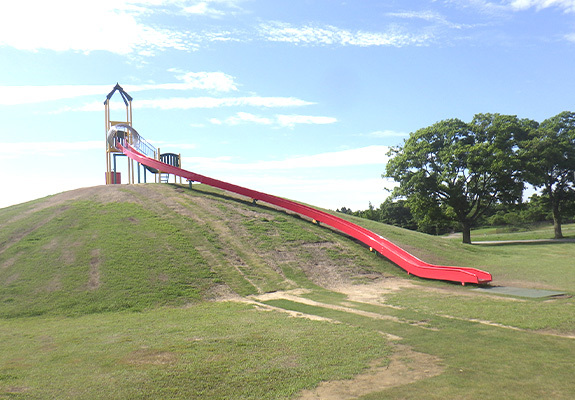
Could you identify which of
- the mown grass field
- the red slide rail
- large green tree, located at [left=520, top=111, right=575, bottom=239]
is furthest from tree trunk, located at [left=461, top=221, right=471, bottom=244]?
the red slide rail

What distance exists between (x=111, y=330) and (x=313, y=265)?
1026cm

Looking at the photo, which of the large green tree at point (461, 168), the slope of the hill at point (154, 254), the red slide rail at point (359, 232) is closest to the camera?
the slope of the hill at point (154, 254)

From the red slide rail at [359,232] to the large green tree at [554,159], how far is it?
72.2 feet

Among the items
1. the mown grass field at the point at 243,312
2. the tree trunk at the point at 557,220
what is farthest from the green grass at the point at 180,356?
the tree trunk at the point at 557,220

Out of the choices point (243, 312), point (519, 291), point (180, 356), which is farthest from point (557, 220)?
point (180, 356)

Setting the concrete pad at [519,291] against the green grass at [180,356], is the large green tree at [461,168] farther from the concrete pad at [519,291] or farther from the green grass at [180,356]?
the green grass at [180,356]

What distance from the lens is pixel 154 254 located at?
1825 centimetres

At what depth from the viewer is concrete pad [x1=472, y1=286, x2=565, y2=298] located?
14417 millimetres

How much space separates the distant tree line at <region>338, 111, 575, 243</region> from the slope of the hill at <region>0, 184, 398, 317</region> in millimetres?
18157

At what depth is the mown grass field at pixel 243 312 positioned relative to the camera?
7.06m

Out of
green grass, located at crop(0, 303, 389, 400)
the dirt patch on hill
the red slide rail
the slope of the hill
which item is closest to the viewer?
the dirt patch on hill

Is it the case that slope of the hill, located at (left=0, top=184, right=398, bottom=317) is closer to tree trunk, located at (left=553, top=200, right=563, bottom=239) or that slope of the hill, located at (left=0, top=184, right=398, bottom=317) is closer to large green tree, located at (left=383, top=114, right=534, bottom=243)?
large green tree, located at (left=383, top=114, right=534, bottom=243)

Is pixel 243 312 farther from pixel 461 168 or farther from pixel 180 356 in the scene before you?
pixel 461 168

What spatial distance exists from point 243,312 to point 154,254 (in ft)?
23.5
